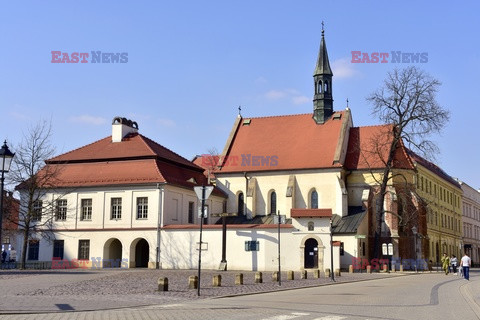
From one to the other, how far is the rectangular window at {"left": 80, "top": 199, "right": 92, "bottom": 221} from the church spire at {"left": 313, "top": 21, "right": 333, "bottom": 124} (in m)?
24.8

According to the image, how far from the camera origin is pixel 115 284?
2539 cm

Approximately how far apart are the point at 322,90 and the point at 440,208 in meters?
25.2

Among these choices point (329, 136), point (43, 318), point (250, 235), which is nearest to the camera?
point (43, 318)

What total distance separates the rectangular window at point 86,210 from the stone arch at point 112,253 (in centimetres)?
296

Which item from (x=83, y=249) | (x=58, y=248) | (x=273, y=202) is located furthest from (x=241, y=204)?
(x=58, y=248)

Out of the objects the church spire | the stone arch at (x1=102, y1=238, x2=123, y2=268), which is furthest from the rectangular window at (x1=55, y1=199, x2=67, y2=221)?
the church spire

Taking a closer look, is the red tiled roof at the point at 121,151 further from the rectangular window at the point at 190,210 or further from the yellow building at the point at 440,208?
the yellow building at the point at 440,208

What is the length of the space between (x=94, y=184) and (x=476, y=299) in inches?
1431

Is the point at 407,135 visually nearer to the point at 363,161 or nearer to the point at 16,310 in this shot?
the point at 363,161

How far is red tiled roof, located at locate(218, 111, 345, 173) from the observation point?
55.9 metres

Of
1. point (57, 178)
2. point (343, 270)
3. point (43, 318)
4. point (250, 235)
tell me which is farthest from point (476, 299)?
point (57, 178)

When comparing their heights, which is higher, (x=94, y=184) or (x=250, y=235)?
(x=94, y=184)

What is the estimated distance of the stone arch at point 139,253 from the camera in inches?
1865

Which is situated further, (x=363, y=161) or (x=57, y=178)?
(x=363, y=161)
